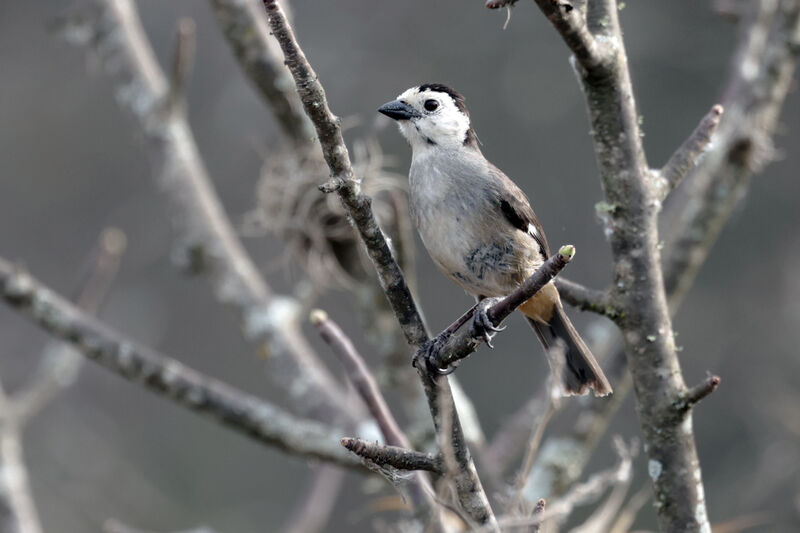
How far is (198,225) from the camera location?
4.36 meters

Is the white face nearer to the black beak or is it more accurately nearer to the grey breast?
the black beak

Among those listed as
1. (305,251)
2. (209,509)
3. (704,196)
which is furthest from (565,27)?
(209,509)

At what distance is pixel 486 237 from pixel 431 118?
592mm

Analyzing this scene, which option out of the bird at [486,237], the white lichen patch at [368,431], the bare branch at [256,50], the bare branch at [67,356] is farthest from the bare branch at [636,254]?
the bare branch at [67,356]

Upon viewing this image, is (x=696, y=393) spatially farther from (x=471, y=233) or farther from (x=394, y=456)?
(x=471, y=233)

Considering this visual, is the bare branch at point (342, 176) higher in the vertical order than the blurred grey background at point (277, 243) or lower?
higher

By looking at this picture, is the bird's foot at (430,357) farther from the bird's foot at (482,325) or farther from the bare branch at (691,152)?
the bare branch at (691,152)

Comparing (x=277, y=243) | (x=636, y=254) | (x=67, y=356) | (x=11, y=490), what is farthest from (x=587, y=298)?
(x=277, y=243)

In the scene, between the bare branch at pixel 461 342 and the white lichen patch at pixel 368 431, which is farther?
the white lichen patch at pixel 368 431

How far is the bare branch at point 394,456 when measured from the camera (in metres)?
1.93

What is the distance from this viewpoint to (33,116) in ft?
29.4

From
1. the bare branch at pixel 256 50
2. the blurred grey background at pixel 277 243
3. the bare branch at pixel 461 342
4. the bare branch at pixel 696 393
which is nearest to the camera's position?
the bare branch at pixel 461 342

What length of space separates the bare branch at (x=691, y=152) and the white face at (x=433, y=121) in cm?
92

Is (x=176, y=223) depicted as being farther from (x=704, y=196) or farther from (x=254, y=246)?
(x=254, y=246)
